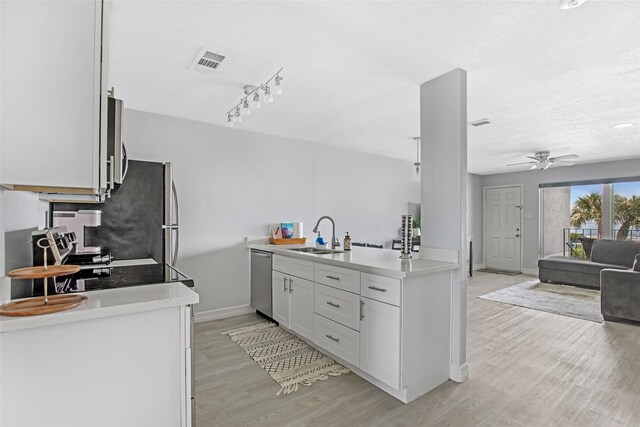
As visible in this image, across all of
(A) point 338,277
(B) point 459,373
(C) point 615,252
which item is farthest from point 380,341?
(C) point 615,252

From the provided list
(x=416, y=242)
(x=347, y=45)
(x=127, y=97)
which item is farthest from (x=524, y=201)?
(x=127, y=97)

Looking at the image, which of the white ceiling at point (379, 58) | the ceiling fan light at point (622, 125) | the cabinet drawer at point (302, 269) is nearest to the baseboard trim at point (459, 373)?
the cabinet drawer at point (302, 269)

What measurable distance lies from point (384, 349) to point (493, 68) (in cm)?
225

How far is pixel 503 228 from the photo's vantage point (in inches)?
305

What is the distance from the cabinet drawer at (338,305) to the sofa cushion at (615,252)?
224 inches

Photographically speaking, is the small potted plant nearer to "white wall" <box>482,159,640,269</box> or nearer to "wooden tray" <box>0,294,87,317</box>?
"white wall" <box>482,159,640,269</box>

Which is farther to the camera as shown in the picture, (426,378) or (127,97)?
(127,97)

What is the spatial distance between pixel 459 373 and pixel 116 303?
7.67ft

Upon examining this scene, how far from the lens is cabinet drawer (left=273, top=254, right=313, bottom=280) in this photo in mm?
2973

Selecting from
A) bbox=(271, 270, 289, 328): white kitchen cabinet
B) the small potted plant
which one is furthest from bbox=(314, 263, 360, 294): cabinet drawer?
the small potted plant

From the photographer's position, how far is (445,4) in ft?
5.81

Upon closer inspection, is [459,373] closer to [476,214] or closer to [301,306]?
[301,306]

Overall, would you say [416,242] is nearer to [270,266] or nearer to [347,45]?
[270,266]

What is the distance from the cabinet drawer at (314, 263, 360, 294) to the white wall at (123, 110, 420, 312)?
63.4 inches
